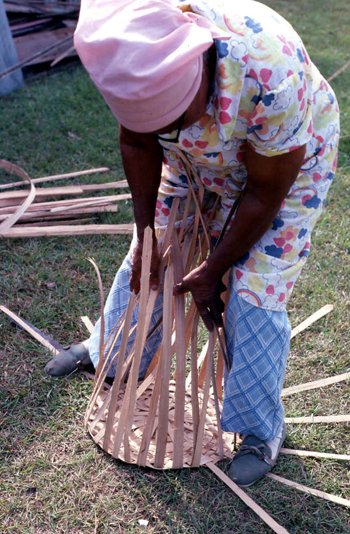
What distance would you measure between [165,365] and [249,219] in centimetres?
58

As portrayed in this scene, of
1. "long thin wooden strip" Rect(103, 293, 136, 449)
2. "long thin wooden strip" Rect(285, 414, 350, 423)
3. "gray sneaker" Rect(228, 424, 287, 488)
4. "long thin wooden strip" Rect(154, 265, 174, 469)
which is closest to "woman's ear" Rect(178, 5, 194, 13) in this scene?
"long thin wooden strip" Rect(154, 265, 174, 469)

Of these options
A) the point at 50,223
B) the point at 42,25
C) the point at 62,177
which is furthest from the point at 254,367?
the point at 42,25

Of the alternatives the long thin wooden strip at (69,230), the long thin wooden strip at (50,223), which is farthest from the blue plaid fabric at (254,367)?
the long thin wooden strip at (50,223)

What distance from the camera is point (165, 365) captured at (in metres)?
1.84

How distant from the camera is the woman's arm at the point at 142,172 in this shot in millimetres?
1754

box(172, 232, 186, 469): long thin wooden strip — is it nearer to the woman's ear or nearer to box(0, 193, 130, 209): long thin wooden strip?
the woman's ear

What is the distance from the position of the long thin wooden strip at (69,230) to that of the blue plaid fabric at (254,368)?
4.81 feet

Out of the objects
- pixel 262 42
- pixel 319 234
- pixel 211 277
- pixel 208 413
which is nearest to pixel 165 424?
pixel 208 413

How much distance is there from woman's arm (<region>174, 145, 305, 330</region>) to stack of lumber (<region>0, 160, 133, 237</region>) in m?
1.49

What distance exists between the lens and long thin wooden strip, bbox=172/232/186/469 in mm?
1866

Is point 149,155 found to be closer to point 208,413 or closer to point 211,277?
point 211,277

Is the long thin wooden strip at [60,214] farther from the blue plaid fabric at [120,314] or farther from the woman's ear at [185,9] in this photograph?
the woman's ear at [185,9]

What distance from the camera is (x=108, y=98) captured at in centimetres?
131

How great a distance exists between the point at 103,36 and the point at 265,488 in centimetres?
148
